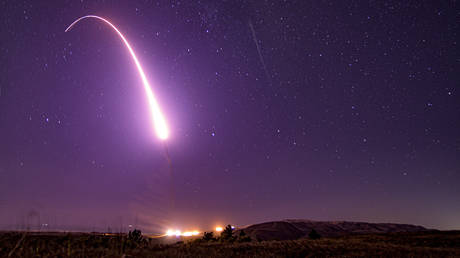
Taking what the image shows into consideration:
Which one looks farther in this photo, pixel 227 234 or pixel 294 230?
pixel 294 230

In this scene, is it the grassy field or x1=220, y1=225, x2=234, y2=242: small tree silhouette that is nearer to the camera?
Answer: the grassy field

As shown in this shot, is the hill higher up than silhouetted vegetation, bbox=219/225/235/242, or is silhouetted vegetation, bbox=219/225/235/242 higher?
silhouetted vegetation, bbox=219/225/235/242

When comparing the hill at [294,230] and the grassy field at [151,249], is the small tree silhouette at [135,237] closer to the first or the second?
the grassy field at [151,249]

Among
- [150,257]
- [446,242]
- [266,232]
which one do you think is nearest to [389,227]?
[266,232]

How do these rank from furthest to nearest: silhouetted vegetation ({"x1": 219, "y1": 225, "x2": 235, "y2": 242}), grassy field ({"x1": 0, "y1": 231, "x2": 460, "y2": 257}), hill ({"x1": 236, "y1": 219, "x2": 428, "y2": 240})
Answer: hill ({"x1": 236, "y1": 219, "x2": 428, "y2": 240}) < silhouetted vegetation ({"x1": 219, "y1": 225, "x2": 235, "y2": 242}) < grassy field ({"x1": 0, "y1": 231, "x2": 460, "y2": 257})

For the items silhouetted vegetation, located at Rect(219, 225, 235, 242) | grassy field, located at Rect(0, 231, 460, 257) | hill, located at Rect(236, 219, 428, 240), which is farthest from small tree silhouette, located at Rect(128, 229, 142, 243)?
hill, located at Rect(236, 219, 428, 240)

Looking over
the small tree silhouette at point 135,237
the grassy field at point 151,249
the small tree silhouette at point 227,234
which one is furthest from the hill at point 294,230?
the grassy field at point 151,249

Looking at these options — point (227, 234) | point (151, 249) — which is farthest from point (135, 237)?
point (227, 234)

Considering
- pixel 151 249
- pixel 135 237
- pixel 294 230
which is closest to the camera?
pixel 151 249

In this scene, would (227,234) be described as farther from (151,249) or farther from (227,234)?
(151,249)

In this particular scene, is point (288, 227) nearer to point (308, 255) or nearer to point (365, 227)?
point (365, 227)

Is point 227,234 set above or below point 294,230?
above

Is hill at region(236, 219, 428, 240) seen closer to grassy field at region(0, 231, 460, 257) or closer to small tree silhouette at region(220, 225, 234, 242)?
small tree silhouette at region(220, 225, 234, 242)

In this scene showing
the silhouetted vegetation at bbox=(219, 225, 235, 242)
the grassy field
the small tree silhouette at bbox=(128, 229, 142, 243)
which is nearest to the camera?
the grassy field
